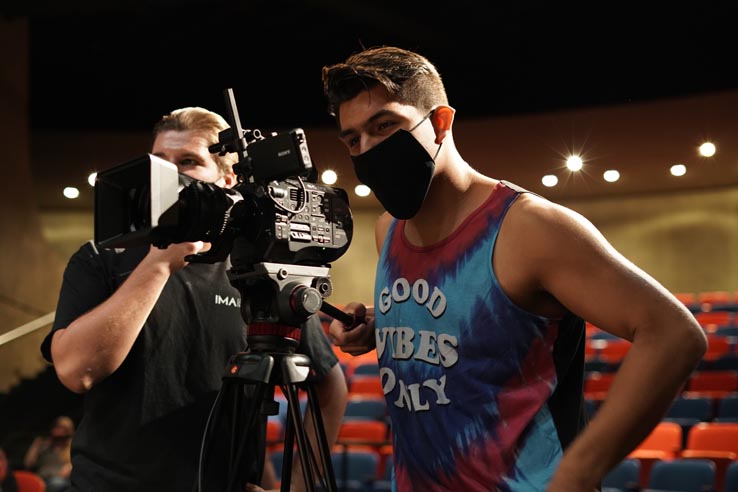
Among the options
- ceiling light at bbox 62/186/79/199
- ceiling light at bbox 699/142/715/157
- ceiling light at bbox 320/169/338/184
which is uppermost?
ceiling light at bbox 699/142/715/157

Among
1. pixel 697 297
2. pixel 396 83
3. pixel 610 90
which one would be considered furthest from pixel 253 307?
pixel 697 297

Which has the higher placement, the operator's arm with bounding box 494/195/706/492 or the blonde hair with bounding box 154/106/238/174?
the blonde hair with bounding box 154/106/238/174

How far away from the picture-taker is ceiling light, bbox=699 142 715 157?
7774 millimetres

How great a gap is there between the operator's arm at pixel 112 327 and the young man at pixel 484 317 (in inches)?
12.4

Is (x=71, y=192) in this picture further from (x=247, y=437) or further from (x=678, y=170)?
(x=247, y=437)

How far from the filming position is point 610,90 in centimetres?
733

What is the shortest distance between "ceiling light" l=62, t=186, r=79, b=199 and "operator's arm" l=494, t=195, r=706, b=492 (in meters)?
6.90

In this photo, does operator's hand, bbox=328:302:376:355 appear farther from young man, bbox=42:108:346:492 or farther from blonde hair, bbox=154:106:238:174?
blonde hair, bbox=154:106:238:174

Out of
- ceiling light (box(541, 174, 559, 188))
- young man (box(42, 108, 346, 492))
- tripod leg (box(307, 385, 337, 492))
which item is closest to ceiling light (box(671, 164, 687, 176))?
ceiling light (box(541, 174, 559, 188))

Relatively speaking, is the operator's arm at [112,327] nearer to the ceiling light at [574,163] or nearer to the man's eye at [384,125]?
the man's eye at [384,125]

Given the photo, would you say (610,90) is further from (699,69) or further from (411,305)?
(411,305)

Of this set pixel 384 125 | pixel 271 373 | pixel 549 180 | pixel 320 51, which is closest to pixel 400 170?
pixel 384 125

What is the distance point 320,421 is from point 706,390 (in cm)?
479

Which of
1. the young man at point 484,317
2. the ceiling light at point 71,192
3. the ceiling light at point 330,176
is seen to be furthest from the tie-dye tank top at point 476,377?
the ceiling light at point 71,192
